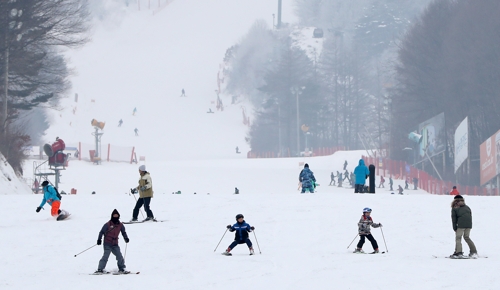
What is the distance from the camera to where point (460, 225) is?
1745cm

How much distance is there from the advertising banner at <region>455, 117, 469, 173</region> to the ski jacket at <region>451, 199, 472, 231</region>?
2888 centimetres

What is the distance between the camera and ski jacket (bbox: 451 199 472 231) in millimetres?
17438

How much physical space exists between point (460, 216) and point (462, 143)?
30.1 m

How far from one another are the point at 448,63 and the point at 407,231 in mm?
39717

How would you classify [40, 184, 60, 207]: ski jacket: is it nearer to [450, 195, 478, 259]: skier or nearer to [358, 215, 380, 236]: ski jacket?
[358, 215, 380, 236]: ski jacket

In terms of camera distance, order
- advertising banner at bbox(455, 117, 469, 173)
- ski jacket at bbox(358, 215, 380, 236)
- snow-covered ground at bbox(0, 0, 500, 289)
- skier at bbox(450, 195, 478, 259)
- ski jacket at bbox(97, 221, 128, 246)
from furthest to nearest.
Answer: advertising banner at bbox(455, 117, 469, 173)
ski jacket at bbox(358, 215, 380, 236)
skier at bbox(450, 195, 478, 259)
ski jacket at bbox(97, 221, 128, 246)
snow-covered ground at bbox(0, 0, 500, 289)

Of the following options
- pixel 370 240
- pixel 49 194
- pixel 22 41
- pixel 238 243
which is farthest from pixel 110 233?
pixel 22 41

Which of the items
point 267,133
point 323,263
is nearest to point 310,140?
point 267,133

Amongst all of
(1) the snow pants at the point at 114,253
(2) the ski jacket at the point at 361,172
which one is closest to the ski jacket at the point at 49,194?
(1) the snow pants at the point at 114,253

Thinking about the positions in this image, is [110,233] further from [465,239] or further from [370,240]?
[465,239]

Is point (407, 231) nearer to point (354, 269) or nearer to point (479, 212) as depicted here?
point (479, 212)

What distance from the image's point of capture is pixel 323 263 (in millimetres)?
17281

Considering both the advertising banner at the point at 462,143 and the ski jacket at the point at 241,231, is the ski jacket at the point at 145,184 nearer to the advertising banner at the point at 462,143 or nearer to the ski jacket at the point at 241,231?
the ski jacket at the point at 241,231

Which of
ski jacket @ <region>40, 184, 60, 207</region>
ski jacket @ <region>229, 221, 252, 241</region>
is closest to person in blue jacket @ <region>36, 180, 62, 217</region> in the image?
ski jacket @ <region>40, 184, 60, 207</region>
